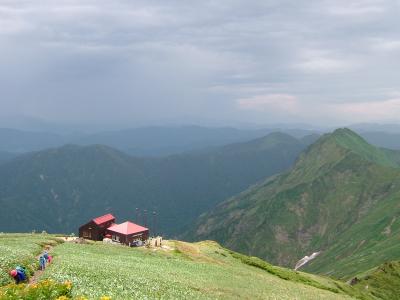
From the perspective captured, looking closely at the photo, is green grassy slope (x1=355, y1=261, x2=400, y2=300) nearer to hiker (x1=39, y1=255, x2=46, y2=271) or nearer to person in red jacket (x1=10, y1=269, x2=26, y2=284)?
hiker (x1=39, y1=255, x2=46, y2=271)

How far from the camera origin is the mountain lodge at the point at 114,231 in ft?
327

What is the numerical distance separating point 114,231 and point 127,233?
500 cm

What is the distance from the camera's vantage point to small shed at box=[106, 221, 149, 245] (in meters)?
99.1

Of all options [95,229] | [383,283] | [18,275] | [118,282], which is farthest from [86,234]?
[383,283]

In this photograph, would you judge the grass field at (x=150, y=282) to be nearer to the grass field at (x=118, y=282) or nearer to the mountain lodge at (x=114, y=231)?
the grass field at (x=118, y=282)

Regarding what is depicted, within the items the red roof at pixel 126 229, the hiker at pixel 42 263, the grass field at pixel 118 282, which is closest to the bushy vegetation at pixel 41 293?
the grass field at pixel 118 282

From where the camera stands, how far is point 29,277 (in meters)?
41.4

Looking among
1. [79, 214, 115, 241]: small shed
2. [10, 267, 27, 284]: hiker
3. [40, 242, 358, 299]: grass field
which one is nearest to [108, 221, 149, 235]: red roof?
[79, 214, 115, 241]: small shed

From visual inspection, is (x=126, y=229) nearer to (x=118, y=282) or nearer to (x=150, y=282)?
(x=150, y=282)

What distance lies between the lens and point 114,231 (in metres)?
102

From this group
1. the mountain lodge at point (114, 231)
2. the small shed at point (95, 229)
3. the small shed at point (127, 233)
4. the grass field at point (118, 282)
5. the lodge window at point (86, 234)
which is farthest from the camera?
the lodge window at point (86, 234)

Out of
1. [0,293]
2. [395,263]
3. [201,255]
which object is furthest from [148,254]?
[395,263]

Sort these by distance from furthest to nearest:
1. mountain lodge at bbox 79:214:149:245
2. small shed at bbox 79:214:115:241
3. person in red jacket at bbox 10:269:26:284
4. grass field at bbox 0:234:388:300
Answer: small shed at bbox 79:214:115:241 < mountain lodge at bbox 79:214:149:245 < person in red jacket at bbox 10:269:26:284 < grass field at bbox 0:234:388:300

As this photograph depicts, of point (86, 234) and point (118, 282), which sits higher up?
point (118, 282)
